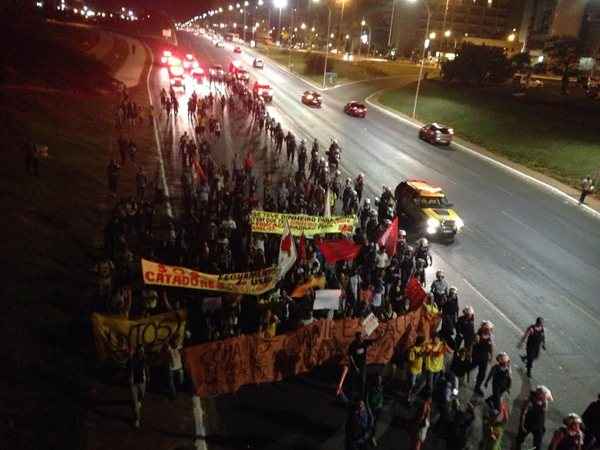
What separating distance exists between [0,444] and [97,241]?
9468 millimetres

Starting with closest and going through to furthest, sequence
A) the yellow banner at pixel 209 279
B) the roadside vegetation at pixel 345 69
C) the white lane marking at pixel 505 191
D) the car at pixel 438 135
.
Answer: the yellow banner at pixel 209 279 → the white lane marking at pixel 505 191 → the car at pixel 438 135 → the roadside vegetation at pixel 345 69

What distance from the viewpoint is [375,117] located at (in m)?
50.8

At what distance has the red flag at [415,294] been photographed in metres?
12.5

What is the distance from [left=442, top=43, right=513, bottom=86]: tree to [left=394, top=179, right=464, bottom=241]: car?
49103 millimetres

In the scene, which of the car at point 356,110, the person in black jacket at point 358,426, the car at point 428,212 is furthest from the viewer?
the car at point 356,110

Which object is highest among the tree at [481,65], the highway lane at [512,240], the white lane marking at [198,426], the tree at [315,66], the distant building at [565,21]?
the distant building at [565,21]

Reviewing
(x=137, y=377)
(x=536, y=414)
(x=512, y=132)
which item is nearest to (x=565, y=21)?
(x=512, y=132)

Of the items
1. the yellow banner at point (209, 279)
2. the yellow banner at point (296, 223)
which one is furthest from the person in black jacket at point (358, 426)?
the yellow banner at point (296, 223)

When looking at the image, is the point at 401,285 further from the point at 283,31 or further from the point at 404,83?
the point at 283,31

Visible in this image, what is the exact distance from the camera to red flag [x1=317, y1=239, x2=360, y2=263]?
13.9 meters

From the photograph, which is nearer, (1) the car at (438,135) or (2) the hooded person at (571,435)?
(2) the hooded person at (571,435)

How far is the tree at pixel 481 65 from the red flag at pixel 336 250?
→ 5757cm

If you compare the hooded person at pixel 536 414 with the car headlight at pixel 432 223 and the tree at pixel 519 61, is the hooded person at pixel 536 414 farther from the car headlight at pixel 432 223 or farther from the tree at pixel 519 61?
the tree at pixel 519 61

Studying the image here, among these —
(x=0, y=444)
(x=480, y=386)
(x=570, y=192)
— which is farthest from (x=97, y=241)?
(x=570, y=192)
